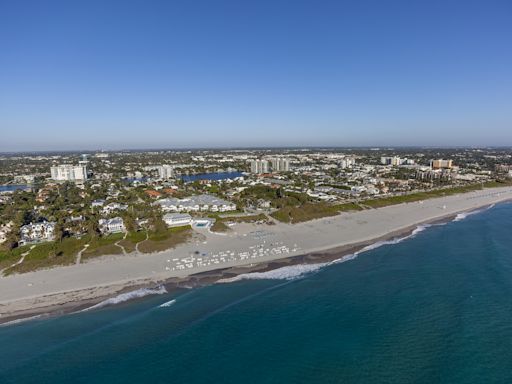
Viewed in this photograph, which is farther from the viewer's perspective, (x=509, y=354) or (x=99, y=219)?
(x=99, y=219)

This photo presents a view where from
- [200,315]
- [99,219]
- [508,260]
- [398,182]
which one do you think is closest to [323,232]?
[508,260]

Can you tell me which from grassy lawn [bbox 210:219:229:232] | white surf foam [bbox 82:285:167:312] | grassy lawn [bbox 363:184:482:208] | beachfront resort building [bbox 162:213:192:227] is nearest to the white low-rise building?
beachfront resort building [bbox 162:213:192:227]

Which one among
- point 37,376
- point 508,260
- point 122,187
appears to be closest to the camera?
point 37,376

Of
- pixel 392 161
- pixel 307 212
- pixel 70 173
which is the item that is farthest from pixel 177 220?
pixel 392 161

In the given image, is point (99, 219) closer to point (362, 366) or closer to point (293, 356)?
point (293, 356)

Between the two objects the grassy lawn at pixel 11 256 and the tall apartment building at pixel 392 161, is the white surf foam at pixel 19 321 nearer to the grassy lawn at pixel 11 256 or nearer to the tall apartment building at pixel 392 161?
the grassy lawn at pixel 11 256

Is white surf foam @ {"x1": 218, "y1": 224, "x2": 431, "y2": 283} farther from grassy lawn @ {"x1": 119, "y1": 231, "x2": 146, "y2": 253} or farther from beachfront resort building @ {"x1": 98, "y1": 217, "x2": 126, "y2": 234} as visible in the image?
beachfront resort building @ {"x1": 98, "y1": 217, "x2": 126, "y2": 234}

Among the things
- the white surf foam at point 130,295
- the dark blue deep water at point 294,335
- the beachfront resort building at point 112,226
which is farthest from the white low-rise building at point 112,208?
the dark blue deep water at point 294,335

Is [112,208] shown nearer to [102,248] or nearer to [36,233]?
[36,233]
